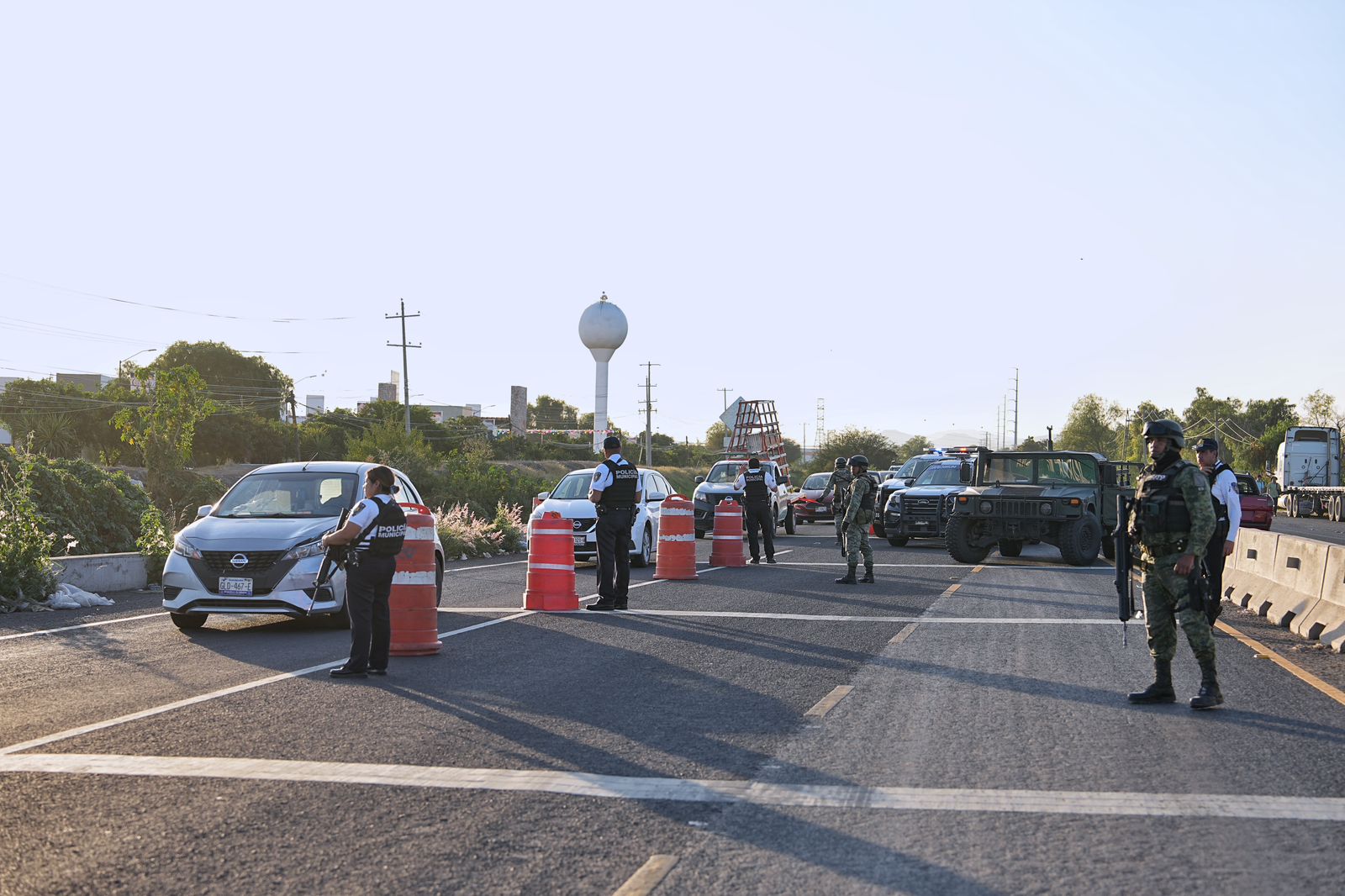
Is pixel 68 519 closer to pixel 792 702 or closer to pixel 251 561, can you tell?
pixel 251 561

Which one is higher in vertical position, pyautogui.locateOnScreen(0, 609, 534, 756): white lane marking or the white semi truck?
the white semi truck

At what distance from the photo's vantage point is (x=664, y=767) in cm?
665

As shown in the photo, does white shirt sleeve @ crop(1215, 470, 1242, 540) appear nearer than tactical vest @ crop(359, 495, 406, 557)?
No

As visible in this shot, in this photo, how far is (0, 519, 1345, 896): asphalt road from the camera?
4926 millimetres

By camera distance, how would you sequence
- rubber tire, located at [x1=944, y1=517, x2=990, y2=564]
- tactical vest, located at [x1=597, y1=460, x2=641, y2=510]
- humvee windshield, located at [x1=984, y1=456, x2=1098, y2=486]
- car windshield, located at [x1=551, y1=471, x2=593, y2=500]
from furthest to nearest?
humvee windshield, located at [x1=984, y1=456, x2=1098, y2=486] < car windshield, located at [x1=551, y1=471, x2=593, y2=500] < rubber tire, located at [x1=944, y1=517, x2=990, y2=564] < tactical vest, located at [x1=597, y1=460, x2=641, y2=510]

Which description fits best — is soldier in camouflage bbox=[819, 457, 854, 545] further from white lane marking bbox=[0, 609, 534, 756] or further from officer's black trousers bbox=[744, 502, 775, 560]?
white lane marking bbox=[0, 609, 534, 756]

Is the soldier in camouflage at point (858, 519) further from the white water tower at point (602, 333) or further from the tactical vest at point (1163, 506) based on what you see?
the white water tower at point (602, 333)

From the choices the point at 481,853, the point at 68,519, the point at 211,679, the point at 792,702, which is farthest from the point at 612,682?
the point at 68,519

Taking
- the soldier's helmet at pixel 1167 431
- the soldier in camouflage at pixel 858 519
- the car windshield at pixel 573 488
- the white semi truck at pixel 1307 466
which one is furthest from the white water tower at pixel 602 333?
the soldier's helmet at pixel 1167 431

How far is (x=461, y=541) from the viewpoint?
24.9m

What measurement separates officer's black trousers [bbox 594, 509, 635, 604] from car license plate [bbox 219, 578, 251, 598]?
155 inches

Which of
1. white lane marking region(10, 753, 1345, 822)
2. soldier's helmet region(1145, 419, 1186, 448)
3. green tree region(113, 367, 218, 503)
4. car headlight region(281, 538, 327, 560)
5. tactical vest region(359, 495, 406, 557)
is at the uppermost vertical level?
green tree region(113, 367, 218, 503)

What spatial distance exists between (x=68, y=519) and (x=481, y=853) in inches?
694

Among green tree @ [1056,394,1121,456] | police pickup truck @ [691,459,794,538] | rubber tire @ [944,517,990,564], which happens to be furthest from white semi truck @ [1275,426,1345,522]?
green tree @ [1056,394,1121,456]
